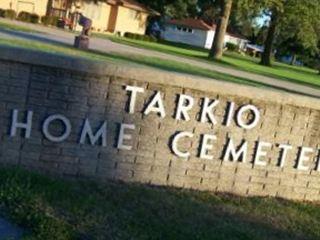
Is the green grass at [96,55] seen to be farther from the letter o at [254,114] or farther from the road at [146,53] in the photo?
the letter o at [254,114]

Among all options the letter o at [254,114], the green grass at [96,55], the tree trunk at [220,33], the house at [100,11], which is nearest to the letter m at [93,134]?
the letter o at [254,114]

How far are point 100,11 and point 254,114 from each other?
60208 mm

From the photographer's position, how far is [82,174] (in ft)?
26.1

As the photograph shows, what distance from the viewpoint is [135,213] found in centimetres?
686

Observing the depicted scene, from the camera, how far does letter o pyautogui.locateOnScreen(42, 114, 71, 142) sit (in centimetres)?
771

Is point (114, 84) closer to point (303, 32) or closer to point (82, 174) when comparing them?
point (82, 174)

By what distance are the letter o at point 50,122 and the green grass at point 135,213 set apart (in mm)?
455

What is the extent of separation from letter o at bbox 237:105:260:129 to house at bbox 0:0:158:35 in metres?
49.9

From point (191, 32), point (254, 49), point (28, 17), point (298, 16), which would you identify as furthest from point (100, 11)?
point (254, 49)

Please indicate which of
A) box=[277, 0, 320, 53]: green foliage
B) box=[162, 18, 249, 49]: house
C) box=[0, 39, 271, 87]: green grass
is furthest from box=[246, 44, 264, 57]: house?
box=[0, 39, 271, 87]: green grass

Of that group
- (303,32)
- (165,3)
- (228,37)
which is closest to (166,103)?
(303,32)

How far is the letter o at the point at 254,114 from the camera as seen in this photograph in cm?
856

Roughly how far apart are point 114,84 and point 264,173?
2226 mm

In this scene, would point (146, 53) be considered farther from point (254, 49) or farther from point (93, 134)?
point (254, 49)
